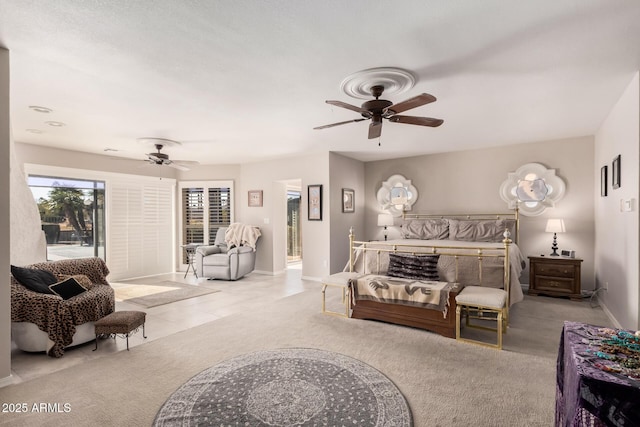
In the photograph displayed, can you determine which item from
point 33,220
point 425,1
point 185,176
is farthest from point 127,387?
point 185,176

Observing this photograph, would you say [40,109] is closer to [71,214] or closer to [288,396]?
[71,214]

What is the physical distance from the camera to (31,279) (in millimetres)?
3121

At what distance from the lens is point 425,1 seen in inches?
74.2

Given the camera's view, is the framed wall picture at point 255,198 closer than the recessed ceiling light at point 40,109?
No

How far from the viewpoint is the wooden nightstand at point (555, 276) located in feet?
16.0

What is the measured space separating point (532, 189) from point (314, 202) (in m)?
4.04

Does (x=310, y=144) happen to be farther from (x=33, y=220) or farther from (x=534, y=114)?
(x=33, y=220)

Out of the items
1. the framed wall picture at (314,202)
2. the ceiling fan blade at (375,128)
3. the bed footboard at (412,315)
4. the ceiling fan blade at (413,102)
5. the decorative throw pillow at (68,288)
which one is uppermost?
the ceiling fan blade at (413,102)

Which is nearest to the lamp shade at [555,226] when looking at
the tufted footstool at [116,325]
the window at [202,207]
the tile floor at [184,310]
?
the tile floor at [184,310]

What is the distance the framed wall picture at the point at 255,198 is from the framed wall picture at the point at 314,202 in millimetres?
1420

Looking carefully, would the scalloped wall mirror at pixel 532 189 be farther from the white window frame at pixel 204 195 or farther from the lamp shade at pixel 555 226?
the white window frame at pixel 204 195

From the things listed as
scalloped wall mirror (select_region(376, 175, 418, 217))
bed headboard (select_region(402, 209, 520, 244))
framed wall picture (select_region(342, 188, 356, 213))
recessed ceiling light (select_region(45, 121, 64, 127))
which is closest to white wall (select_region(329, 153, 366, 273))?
framed wall picture (select_region(342, 188, 356, 213))

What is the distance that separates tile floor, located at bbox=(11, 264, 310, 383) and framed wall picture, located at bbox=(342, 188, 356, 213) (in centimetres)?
176

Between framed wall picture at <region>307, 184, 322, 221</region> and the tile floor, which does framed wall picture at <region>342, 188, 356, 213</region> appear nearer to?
framed wall picture at <region>307, 184, 322, 221</region>
